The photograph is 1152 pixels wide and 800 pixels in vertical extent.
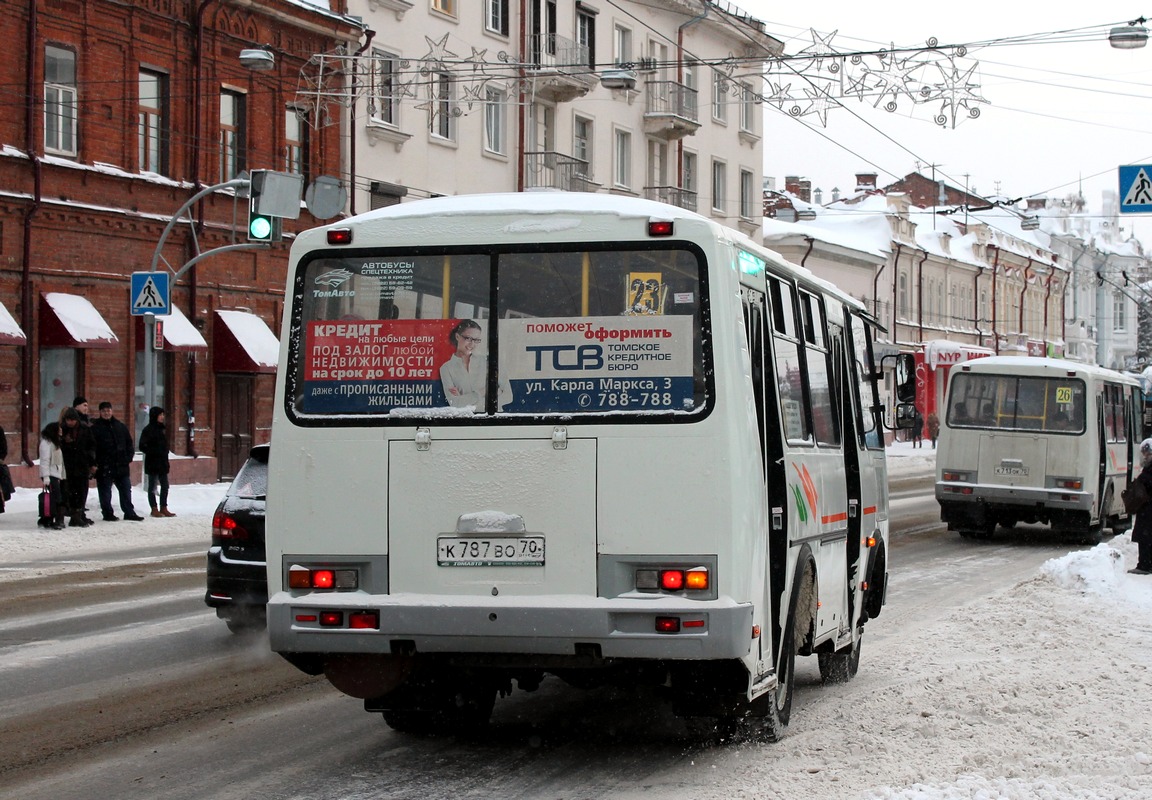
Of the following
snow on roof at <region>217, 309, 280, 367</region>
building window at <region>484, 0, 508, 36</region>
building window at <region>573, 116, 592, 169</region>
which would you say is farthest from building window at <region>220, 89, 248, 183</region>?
building window at <region>573, 116, 592, 169</region>

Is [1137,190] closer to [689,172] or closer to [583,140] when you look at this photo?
[583,140]

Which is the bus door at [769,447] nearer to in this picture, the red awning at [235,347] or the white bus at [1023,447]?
the white bus at [1023,447]

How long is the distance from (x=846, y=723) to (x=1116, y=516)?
65.4ft

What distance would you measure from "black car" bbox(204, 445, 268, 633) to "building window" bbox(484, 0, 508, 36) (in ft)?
103

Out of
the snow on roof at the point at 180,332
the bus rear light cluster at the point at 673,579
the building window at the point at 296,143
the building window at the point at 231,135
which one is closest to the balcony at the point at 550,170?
the building window at the point at 296,143

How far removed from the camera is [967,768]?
7484 mm

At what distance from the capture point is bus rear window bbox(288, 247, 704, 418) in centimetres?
724

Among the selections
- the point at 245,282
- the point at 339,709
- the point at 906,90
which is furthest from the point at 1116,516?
the point at 339,709

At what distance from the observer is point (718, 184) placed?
55125mm

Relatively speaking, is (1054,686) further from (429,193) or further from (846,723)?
(429,193)

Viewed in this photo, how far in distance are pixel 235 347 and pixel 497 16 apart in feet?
45.4

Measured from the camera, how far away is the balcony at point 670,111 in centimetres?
4944

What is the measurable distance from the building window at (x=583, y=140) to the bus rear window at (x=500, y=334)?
39030 mm

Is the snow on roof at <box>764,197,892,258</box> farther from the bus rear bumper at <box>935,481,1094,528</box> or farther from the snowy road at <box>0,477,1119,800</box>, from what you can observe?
the snowy road at <box>0,477,1119,800</box>
